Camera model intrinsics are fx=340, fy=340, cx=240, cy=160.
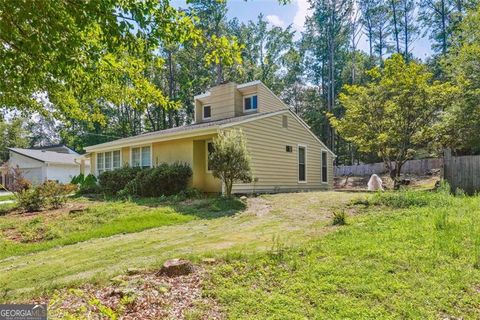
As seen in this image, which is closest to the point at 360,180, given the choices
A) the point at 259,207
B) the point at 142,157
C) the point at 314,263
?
the point at 142,157

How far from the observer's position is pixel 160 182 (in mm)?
13305

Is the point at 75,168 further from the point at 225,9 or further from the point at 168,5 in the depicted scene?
the point at 168,5

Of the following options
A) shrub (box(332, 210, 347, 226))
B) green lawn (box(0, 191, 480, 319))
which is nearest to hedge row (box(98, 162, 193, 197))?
green lawn (box(0, 191, 480, 319))

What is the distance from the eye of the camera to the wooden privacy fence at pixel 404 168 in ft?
84.1

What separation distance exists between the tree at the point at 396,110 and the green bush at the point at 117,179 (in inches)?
387

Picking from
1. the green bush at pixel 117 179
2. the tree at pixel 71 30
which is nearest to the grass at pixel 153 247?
the tree at pixel 71 30

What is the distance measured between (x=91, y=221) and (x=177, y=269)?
564 centimetres

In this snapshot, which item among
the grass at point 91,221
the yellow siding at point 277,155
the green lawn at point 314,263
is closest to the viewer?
the green lawn at point 314,263

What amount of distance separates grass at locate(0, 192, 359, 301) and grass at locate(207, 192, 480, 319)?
836mm

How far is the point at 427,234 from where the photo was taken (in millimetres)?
5070

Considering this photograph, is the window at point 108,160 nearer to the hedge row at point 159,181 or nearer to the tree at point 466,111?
the hedge row at point 159,181

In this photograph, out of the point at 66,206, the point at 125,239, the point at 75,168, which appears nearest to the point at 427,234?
the point at 125,239

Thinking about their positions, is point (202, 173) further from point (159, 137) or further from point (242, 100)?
point (242, 100)

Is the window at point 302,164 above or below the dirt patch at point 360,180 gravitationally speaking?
above
